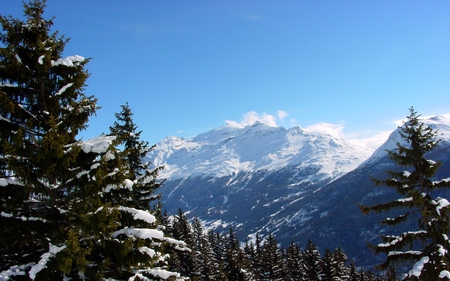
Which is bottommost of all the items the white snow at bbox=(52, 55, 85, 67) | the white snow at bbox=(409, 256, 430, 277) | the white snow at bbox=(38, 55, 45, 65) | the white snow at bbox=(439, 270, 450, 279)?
the white snow at bbox=(439, 270, 450, 279)

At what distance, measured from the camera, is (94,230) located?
25.4 feet

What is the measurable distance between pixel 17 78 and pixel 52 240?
4780 millimetres

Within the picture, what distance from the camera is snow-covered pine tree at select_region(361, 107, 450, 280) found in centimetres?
1238

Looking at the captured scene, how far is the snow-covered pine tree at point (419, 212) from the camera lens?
1238cm

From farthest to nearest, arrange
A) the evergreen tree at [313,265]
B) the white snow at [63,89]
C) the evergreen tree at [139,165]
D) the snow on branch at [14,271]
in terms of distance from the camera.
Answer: the evergreen tree at [313,265], the evergreen tree at [139,165], the white snow at [63,89], the snow on branch at [14,271]

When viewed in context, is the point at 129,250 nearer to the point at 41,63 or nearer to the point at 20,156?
the point at 20,156

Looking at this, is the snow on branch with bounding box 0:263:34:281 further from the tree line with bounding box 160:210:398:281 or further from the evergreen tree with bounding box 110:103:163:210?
the tree line with bounding box 160:210:398:281

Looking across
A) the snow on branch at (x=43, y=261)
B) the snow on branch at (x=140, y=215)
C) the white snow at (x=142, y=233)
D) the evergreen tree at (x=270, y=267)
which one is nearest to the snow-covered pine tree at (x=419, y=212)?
the white snow at (x=142, y=233)

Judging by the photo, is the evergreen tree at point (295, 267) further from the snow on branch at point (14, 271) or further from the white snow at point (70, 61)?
the white snow at point (70, 61)

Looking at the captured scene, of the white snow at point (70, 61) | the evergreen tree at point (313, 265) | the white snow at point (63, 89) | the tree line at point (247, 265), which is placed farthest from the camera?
the evergreen tree at point (313, 265)

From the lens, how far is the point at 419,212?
1358cm

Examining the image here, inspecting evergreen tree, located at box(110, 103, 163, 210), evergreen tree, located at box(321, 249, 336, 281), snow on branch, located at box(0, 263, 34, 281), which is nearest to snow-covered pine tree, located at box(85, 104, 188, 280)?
snow on branch, located at box(0, 263, 34, 281)

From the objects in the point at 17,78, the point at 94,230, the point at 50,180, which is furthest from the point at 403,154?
the point at 17,78

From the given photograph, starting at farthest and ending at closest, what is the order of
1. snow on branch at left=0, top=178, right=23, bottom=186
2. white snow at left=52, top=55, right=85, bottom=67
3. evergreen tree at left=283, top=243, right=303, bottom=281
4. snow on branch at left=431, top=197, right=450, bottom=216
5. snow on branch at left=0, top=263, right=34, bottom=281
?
evergreen tree at left=283, top=243, right=303, bottom=281
snow on branch at left=431, top=197, right=450, bottom=216
white snow at left=52, top=55, right=85, bottom=67
snow on branch at left=0, top=178, right=23, bottom=186
snow on branch at left=0, top=263, right=34, bottom=281
